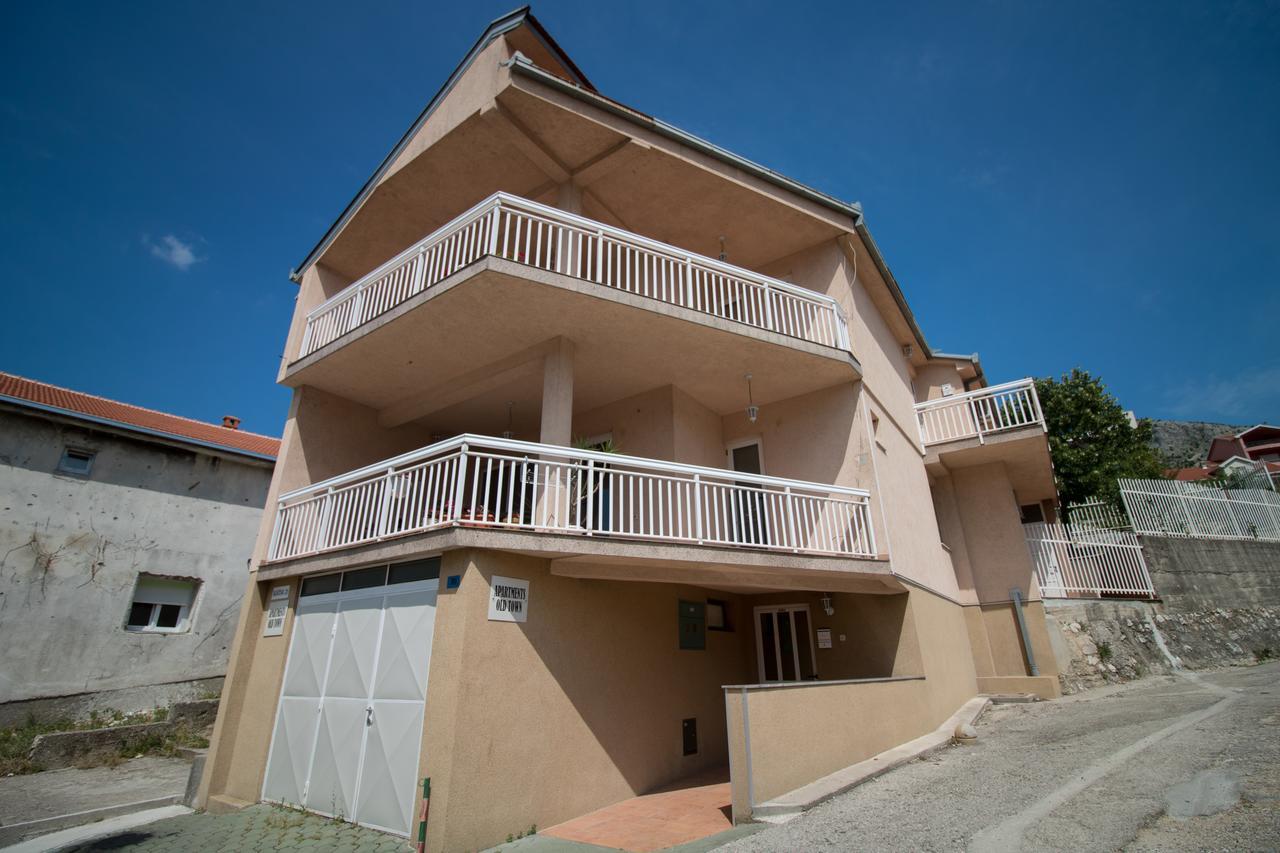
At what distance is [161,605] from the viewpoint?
573 inches

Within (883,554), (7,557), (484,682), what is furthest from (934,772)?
(7,557)

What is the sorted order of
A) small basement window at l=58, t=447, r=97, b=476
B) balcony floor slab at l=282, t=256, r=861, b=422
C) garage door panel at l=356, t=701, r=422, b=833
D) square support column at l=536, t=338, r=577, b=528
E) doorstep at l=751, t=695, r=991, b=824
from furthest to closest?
small basement window at l=58, t=447, r=97, b=476
balcony floor slab at l=282, t=256, r=861, b=422
square support column at l=536, t=338, r=577, b=528
garage door panel at l=356, t=701, r=422, b=833
doorstep at l=751, t=695, r=991, b=824

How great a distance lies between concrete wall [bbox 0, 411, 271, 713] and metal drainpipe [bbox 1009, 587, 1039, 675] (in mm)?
19137

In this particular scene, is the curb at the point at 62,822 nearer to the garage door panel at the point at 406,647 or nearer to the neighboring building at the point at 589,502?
the neighboring building at the point at 589,502

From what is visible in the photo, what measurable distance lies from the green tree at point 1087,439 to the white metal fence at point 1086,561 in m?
6.79

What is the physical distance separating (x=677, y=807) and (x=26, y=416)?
16.3m

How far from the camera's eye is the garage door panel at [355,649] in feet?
26.9

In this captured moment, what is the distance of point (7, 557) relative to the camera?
1255 cm

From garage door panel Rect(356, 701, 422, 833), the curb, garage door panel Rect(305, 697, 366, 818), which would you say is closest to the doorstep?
garage door panel Rect(356, 701, 422, 833)

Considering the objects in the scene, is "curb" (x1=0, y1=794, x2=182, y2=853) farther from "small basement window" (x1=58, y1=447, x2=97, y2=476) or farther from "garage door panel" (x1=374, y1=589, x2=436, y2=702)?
"small basement window" (x1=58, y1=447, x2=97, y2=476)

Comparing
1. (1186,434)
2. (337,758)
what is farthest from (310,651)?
(1186,434)

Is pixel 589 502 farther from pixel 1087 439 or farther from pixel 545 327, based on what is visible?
pixel 1087 439

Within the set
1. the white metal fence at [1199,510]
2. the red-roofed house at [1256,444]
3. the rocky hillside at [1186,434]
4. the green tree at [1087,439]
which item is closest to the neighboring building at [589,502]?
the white metal fence at [1199,510]

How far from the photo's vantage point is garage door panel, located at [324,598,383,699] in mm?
8188
